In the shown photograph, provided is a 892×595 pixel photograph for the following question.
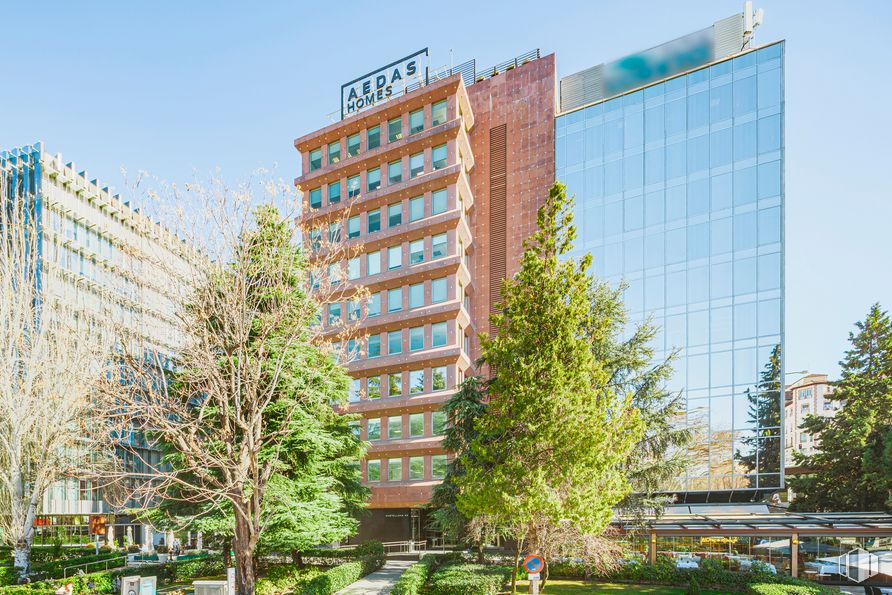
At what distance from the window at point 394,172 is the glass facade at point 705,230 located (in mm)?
13774

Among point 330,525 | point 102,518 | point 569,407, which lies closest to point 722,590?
point 569,407

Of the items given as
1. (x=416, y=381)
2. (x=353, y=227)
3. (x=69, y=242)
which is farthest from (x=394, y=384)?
(x=69, y=242)

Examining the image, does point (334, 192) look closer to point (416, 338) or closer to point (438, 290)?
point (438, 290)

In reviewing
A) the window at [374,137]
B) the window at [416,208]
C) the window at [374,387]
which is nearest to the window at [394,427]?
the window at [374,387]

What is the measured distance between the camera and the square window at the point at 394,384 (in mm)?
45625

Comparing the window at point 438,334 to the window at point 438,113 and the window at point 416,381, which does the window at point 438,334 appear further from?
the window at point 438,113

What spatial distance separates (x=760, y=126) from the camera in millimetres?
45250

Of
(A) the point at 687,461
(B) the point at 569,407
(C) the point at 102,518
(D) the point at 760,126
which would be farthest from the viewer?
(C) the point at 102,518

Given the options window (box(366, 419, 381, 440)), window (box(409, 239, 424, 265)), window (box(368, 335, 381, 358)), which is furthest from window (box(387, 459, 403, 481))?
window (box(409, 239, 424, 265))

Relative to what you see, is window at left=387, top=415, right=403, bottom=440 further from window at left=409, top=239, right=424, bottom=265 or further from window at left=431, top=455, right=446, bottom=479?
window at left=409, top=239, right=424, bottom=265

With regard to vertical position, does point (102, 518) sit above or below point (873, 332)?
below

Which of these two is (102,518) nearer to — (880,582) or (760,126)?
(880,582)

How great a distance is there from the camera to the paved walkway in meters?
26.0

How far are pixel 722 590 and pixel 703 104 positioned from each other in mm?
35197
